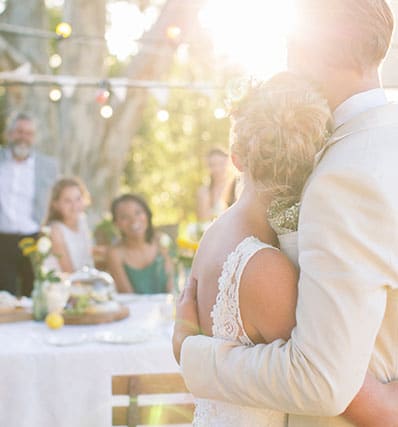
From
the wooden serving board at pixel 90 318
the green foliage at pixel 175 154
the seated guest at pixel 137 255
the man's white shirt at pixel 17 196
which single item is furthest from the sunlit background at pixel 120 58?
the green foliage at pixel 175 154

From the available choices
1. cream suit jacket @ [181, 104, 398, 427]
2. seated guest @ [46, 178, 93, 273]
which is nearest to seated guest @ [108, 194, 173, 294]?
seated guest @ [46, 178, 93, 273]

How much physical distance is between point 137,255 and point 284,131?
146 inches

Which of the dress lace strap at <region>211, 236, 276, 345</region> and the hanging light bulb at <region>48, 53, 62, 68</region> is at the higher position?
the hanging light bulb at <region>48, 53, 62, 68</region>

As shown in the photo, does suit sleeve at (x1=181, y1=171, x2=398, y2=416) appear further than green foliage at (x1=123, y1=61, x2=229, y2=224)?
No

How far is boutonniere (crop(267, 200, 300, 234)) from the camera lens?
52.3 inches

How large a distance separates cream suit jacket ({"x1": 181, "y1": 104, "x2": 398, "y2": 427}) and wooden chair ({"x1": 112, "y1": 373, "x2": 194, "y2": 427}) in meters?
1.06

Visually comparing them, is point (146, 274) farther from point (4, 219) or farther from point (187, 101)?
point (187, 101)

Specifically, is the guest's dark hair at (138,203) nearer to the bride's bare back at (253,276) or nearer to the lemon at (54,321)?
the lemon at (54,321)

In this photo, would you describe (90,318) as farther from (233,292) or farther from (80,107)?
(80,107)

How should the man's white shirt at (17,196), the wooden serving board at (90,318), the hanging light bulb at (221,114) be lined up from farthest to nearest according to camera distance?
the man's white shirt at (17,196) → the wooden serving board at (90,318) → the hanging light bulb at (221,114)

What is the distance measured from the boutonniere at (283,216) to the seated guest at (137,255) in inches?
138

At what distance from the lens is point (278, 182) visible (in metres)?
1.33

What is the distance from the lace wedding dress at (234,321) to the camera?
134cm

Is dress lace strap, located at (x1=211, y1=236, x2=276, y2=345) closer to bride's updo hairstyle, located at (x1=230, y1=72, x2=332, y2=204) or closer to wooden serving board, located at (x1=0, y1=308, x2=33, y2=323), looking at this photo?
bride's updo hairstyle, located at (x1=230, y1=72, x2=332, y2=204)
